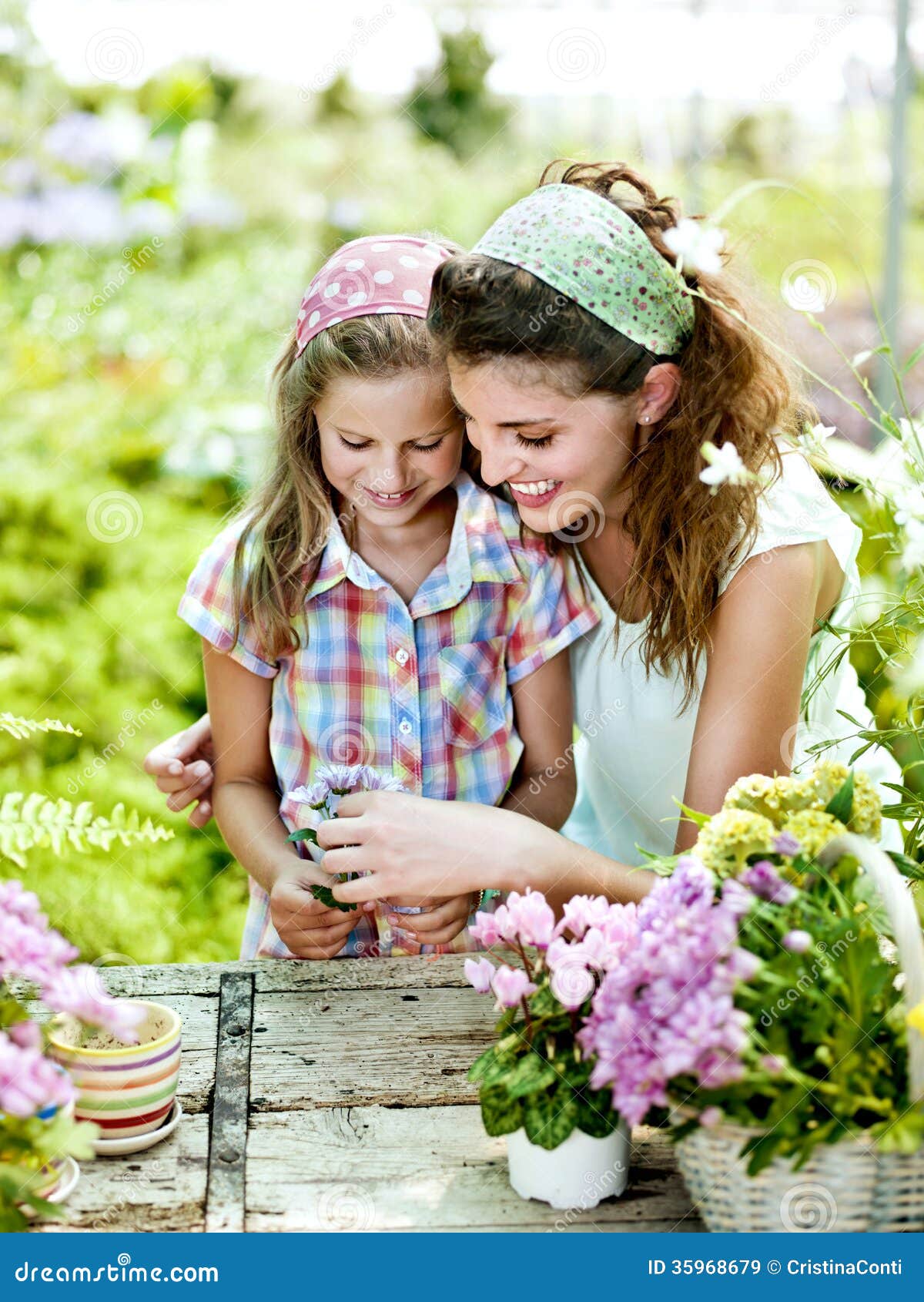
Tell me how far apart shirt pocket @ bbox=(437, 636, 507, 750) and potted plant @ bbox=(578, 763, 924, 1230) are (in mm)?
843

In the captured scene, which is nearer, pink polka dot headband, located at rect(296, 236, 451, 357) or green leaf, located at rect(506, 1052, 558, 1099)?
green leaf, located at rect(506, 1052, 558, 1099)

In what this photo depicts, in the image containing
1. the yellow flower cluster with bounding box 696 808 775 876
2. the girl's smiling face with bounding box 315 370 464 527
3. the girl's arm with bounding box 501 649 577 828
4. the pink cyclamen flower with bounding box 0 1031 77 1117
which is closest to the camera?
the pink cyclamen flower with bounding box 0 1031 77 1117

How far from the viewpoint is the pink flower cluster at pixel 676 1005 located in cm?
98

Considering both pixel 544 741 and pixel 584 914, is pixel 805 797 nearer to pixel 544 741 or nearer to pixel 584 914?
pixel 584 914

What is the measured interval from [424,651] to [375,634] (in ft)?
0.26

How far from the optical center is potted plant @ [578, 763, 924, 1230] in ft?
3.25

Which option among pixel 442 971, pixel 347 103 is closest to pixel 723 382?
pixel 442 971

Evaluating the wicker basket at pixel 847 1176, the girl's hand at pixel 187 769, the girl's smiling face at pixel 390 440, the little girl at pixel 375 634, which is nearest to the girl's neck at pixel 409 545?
the little girl at pixel 375 634

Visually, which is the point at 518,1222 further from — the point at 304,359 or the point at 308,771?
the point at 304,359

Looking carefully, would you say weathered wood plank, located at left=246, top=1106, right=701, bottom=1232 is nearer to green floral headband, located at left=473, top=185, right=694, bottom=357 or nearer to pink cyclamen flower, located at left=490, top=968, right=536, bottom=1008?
pink cyclamen flower, located at left=490, top=968, right=536, bottom=1008

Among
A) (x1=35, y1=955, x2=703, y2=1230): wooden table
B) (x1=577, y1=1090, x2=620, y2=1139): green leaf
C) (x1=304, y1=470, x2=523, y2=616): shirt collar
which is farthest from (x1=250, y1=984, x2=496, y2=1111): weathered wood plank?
(x1=304, y1=470, x2=523, y2=616): shirt collar

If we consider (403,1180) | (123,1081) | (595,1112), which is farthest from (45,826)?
(595,1112)

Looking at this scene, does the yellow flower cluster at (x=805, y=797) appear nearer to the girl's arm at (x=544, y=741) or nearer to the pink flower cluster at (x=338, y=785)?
the pink flower cluster at (x=338, y=785)
